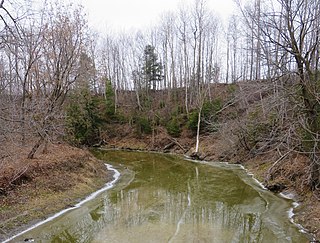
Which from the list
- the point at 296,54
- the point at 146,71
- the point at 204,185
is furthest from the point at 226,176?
the point at 146,71

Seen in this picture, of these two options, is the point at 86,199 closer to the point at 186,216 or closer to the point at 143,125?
the point at 186,216

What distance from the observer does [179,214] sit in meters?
12.6

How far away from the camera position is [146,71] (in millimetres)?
47156

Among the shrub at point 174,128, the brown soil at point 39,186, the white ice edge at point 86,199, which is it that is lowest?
the white ice edge at point 86,199

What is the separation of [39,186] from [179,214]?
6.48 m

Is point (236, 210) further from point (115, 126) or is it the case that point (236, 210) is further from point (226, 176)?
point (115, 126)

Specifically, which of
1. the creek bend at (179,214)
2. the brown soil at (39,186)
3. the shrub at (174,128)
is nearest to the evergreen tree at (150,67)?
the shrub at (174,128)

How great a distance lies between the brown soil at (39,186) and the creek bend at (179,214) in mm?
682

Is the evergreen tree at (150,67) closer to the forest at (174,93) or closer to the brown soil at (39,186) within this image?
the forest at (174,93)

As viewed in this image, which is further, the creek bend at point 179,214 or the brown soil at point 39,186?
the brown soil at point 39,186

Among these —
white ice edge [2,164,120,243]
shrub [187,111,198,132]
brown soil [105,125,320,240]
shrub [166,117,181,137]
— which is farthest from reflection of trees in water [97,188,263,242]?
shrub [166,117,181,137]

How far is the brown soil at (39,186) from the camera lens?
11.3 metres

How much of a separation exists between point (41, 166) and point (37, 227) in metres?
5.33

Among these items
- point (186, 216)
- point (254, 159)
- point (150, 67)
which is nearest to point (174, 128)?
point (254, 159)
